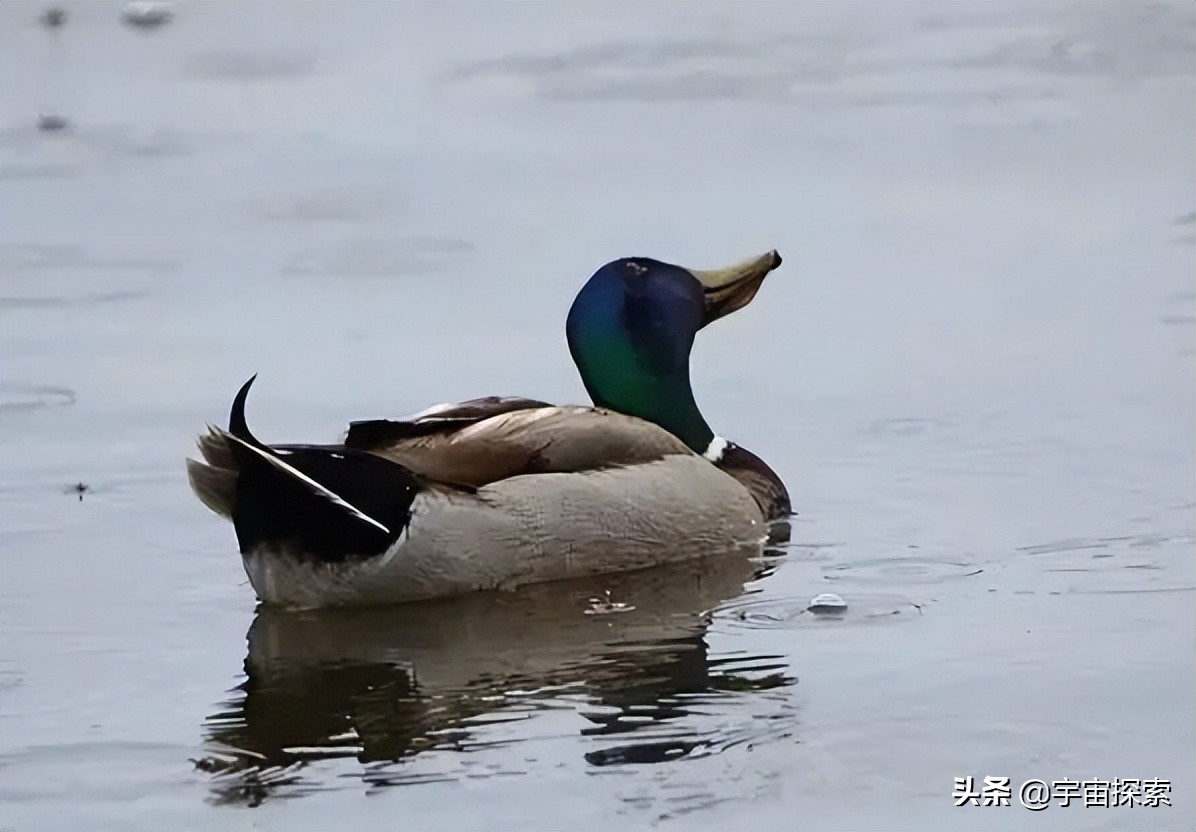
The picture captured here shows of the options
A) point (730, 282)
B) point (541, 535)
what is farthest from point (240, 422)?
point (730, 282)

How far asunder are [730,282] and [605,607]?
1.66 metres

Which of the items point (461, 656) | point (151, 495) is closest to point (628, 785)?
point (461, 656)

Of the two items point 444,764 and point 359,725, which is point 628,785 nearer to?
point 444,764

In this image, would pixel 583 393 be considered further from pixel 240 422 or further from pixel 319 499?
pixel 240 422

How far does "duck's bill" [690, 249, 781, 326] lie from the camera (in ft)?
27.0

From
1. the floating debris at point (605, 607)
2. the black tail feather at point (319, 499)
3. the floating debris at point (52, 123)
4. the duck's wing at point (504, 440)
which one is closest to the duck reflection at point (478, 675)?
the floating debris at point (605, 607)

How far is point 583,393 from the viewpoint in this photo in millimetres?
9039

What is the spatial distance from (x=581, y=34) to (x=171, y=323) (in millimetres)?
6140

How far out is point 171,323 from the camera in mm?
10055

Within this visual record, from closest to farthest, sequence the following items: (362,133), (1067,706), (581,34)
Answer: (1067,706) → (362,133) → (581,34)

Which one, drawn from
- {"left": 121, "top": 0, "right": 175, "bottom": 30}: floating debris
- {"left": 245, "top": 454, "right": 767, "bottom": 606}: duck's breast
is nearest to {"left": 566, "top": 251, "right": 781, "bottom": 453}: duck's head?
{"left": 245, "top": 454, "right": 767, "bottom": 606}: duck's breast

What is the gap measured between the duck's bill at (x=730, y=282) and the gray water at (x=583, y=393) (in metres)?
0.51

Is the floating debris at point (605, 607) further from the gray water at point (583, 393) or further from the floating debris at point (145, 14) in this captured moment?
the floating debris at point (145, 14)

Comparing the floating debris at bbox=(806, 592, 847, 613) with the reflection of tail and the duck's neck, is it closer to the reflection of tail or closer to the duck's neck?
the reflection of tail
